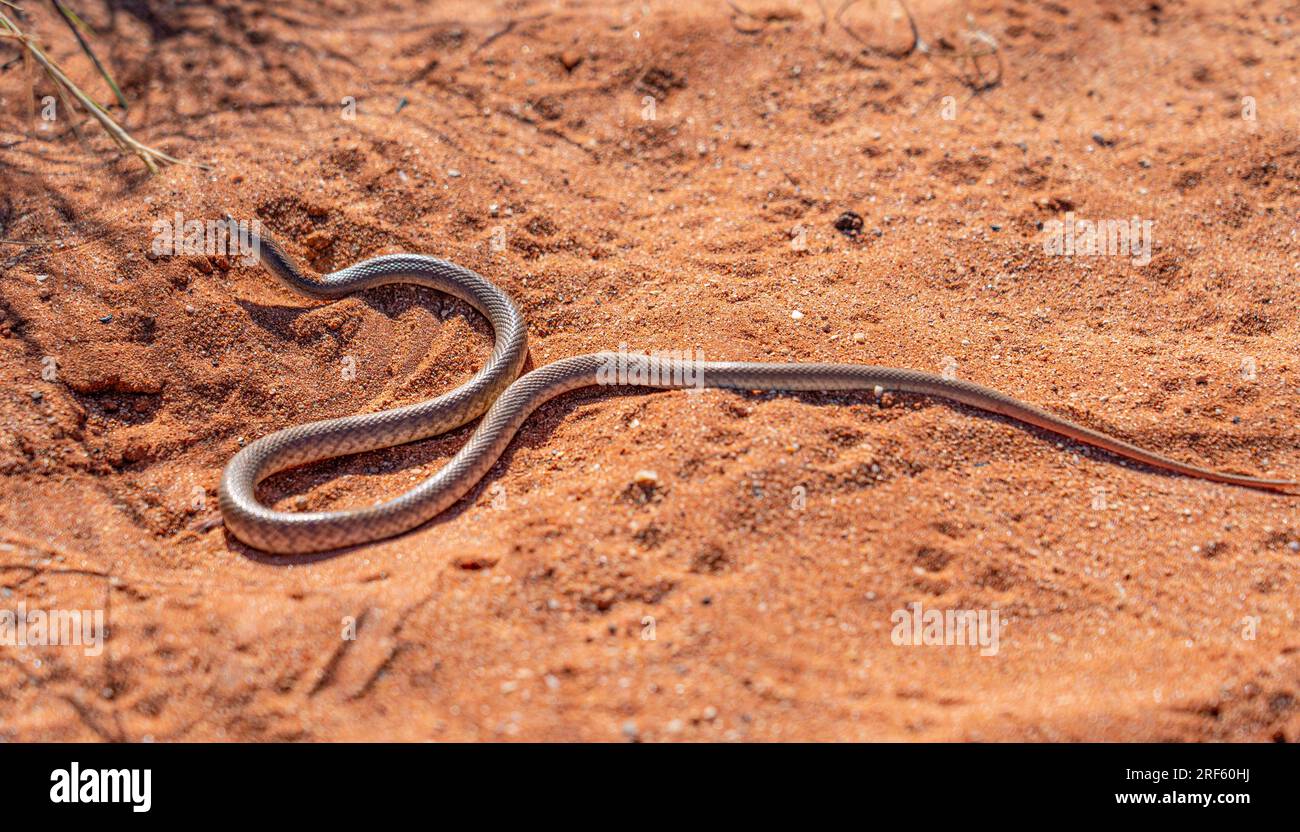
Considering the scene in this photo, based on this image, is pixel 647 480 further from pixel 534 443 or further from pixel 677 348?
pixel 677 348

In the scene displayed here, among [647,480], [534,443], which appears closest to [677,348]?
[534,443]

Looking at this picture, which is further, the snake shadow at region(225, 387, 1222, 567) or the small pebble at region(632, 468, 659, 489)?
the snake shadow at region(225, 387, 1222, 567)

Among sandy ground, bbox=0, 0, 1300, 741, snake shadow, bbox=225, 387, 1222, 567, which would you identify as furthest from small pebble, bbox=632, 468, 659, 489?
snake shadow, bbox=225, 387, 1222, 567

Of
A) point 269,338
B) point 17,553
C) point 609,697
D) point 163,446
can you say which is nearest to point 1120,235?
point 609,697

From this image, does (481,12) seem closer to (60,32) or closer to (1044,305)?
(60,32)

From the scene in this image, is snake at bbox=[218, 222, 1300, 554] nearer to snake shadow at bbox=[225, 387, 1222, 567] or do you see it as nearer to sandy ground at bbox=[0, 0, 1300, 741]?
snake shadow at bbox=[225, 387, 1222, 567]

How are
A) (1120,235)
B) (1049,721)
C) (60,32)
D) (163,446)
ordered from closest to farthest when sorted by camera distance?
(1049,721) < (163,446) < (1120,235) < (60,32)
